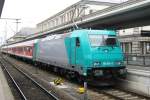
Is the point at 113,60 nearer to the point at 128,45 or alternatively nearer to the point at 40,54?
the point at 40,54

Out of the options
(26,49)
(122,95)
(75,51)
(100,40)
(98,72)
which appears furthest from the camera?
(26,49)

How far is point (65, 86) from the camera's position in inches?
699

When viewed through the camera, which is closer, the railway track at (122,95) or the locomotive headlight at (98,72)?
the railway track at (122,95)

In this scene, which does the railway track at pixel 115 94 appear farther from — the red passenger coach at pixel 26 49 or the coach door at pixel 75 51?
the red passenger coach at pixel 26 49

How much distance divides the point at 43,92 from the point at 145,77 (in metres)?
4.75

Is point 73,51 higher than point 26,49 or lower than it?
lower

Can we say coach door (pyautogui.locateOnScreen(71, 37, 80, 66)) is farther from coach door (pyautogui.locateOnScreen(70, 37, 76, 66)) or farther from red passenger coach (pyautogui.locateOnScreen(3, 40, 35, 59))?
red passenger coach (pyautogui.locateOnScreen(3, 40, 35, 59))

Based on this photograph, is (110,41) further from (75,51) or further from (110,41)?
(75,51)

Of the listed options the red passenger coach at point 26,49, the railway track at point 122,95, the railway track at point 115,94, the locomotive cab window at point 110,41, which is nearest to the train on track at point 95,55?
the locomotive cab window at point 110,41

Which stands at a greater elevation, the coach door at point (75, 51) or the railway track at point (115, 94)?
the coach door at point (75, 51)

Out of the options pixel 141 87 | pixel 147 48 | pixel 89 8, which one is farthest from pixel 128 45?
pixel 141 87

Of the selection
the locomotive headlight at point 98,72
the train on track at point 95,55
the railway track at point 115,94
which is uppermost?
the train on track at point 95,55

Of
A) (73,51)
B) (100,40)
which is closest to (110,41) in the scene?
(100,40)

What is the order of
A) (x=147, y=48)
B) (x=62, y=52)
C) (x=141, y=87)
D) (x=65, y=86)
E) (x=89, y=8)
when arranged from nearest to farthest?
(x=141, y=87)
(x=65, y=86)
(x=62, y=52)
(x=147, y=48)
(x=89, y=8)
